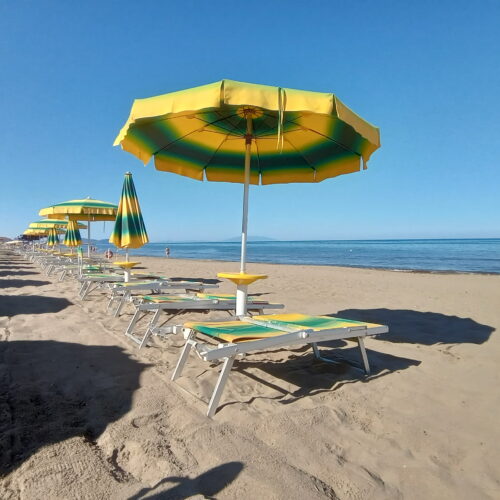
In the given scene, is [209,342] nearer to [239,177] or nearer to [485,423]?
[239,177]

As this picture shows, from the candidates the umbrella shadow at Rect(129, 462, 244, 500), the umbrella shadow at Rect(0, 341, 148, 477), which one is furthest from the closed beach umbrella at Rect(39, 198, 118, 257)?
the umbrella shadow at Rect(129, 462, 244, 500)

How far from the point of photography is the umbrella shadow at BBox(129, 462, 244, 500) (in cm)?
163

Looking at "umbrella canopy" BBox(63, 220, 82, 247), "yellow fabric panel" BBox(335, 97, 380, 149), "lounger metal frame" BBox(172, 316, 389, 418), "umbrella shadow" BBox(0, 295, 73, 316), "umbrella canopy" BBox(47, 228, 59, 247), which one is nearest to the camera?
"lounger metal frame" BBox(172, 316, 389, 418)

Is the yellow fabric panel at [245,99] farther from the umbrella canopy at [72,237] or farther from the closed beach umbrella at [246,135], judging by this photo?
the umbrella canopy at [72,237]

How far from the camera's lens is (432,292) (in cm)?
890

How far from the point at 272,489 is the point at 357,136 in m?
3.25

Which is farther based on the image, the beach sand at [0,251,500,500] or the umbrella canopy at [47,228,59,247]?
the umbrella canopy at [47,228,59,247]

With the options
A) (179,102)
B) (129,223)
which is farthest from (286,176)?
(129,223)

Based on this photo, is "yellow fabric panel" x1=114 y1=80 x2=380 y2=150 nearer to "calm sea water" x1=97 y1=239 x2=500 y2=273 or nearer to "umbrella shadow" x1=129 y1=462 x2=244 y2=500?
"umbrella shadow" x1=129 y1=462 x2=244 y2=500

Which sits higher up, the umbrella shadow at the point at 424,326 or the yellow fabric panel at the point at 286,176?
the yellow fabric panel at the point at 286,176

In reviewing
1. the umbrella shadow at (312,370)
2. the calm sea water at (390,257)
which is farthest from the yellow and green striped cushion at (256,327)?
the calm sea water at (390,257)

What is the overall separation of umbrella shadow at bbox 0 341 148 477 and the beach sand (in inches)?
0.5

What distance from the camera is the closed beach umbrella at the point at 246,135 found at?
262 centimetres

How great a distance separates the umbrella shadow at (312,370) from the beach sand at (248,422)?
21 millimetres
